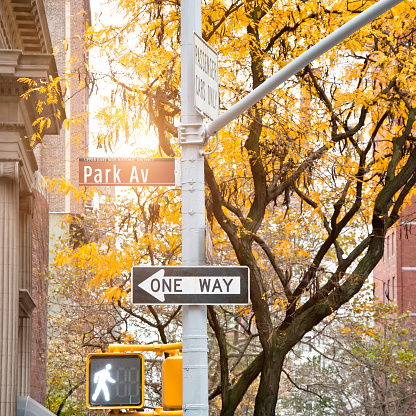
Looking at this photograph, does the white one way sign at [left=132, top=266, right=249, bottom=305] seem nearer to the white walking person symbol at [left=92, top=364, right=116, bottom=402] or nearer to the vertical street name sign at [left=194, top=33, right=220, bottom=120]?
the white walking person symbol at [left=92, top=364, right=116, bottom=402]

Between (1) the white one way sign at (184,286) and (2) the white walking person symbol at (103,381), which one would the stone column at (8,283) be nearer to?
(2) the white walking person symbol at (103,381)

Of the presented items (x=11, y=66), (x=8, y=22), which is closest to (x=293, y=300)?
(x=11, y=66)

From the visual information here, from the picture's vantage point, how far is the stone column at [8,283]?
1430cm

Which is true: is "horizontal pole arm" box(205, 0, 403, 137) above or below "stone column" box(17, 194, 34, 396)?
above

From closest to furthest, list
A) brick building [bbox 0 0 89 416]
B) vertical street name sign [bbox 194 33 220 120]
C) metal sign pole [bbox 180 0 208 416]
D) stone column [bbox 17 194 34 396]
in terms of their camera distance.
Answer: metal sign pole [bbox 180 0 208 416]
vertical street name sign [bbox 194 33 220 120]
brick building [bbox 0 0 89 416]
stone column [bbox 17 194 34 396]

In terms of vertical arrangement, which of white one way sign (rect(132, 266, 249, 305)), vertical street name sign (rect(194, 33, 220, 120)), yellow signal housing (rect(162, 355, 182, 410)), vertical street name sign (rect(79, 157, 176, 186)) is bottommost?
yellow signal housing (rect(162, 355, 182, 410))

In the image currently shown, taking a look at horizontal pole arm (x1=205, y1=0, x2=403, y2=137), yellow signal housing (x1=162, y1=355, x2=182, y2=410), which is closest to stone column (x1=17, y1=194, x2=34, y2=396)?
yellow signal housing (x1=162, y1=355, x2=182, y2=410)

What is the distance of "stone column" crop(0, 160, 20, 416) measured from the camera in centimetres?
1430

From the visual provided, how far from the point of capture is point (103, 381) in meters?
7.09

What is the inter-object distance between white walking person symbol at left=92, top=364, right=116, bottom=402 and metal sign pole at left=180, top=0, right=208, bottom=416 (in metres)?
0.72

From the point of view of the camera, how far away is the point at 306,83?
14.9 m

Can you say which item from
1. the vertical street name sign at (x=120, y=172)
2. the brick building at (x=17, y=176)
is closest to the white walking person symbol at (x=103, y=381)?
the vertical street name sign at (x=120, y=172)

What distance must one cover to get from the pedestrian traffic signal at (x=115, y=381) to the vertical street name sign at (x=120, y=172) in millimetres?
1718

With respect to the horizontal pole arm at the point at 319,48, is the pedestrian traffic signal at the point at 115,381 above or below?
below
